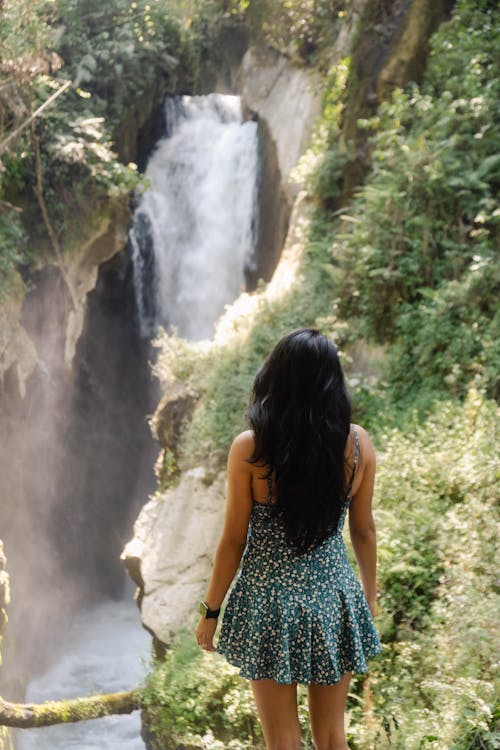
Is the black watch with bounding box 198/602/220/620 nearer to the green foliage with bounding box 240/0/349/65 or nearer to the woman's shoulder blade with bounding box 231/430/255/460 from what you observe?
the woman's shoulder blade with bounding box 231/430/255/460

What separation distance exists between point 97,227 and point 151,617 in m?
7.68

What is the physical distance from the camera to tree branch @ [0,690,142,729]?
24.9 ft

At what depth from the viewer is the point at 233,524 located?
2588 mm

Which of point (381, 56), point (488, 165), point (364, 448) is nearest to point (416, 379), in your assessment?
point (488, 165)

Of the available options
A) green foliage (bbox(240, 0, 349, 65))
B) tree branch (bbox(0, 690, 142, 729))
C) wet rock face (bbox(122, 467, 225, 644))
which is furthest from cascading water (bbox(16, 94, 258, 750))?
tree branch (bbox(0, 690, 142, 729))

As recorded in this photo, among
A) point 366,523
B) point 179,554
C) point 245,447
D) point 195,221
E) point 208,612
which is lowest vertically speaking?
point 179,554

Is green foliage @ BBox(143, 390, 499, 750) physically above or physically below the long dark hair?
below

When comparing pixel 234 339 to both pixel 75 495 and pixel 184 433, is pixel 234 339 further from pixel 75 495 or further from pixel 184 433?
pixel 75 495

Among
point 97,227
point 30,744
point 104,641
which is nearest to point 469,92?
point 97,227

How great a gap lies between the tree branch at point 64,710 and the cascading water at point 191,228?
7071 mm

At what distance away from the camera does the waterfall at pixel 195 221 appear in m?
16.1

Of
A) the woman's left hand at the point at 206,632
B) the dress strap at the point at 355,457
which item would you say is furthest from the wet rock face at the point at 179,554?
the dress strap at the point at 355,457

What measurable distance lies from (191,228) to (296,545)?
1480cm

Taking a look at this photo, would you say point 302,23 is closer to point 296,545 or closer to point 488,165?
point 488,165
